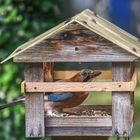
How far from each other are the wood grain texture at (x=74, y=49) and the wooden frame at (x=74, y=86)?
0.09 metres

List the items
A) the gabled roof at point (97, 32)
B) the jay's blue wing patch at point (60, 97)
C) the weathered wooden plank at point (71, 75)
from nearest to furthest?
the gabled roof at point (97, 32)
the jay's blue wing patch at point (60, 97)
the weathered wooden plank at point (71, 75)

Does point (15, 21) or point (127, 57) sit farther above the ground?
point (15, 21)

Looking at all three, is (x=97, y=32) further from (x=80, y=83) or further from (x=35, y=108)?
(x=35, y=108)

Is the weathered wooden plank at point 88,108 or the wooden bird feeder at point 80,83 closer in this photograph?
the wooden bird feeder at point 80,83

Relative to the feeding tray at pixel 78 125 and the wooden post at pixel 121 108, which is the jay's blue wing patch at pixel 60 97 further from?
the wooden post at pixel 121 108

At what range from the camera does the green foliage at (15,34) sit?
203 inches

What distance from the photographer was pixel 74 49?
2.61 metres

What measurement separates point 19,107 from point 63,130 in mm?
2563

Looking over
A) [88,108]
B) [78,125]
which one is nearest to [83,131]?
[78,125]

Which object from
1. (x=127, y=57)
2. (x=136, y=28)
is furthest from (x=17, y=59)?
(x=136, y=28)

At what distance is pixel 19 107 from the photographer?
520 cm

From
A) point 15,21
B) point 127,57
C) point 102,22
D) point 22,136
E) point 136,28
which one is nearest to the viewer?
point 127,57

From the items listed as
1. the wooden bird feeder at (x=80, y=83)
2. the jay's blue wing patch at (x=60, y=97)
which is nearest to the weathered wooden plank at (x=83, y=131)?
the wooden bird feeder at (x=80, y=83)

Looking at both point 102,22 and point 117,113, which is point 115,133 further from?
point 102,22
